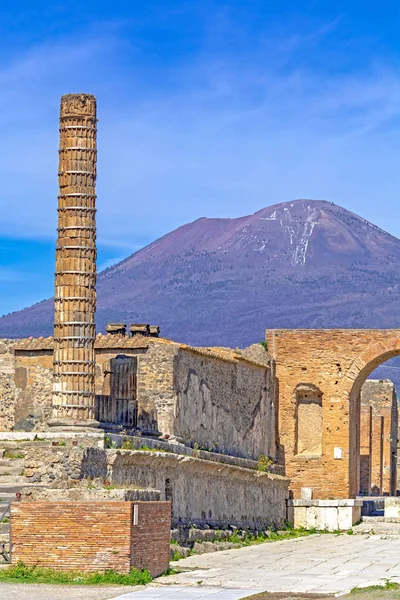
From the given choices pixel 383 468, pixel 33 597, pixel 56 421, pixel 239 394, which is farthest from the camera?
pixel 383 468

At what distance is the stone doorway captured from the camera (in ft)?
84.0

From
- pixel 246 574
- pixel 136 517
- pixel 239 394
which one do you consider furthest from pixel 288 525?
pixel 136 517

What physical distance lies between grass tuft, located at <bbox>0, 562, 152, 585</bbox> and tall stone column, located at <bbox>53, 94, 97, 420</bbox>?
7.09 m

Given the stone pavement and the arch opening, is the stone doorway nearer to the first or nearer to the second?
the stone pavement

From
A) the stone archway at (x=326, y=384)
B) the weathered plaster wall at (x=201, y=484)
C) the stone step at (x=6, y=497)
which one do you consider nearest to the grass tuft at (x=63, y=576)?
the stone step at (x=6, y=497)

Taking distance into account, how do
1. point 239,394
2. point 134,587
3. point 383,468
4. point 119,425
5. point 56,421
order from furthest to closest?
point 383,468 → point 239,394 → point 119,425 → point 56,421 → point 134,587

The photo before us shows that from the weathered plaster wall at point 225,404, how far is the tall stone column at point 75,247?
160 inches

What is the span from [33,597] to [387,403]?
3800 centimetres

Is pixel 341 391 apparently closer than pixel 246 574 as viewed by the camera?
No

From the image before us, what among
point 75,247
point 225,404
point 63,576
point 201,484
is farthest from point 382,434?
point 63,576

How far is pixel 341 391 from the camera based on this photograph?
34.8 meters

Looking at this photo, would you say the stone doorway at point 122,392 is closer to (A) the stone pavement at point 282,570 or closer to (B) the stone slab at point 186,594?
(A) the stone pavement at point 282,570

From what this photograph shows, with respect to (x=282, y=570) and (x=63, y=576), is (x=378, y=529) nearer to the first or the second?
(x=282, y=570)

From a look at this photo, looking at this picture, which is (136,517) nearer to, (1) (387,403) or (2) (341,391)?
(2) (341,391)
